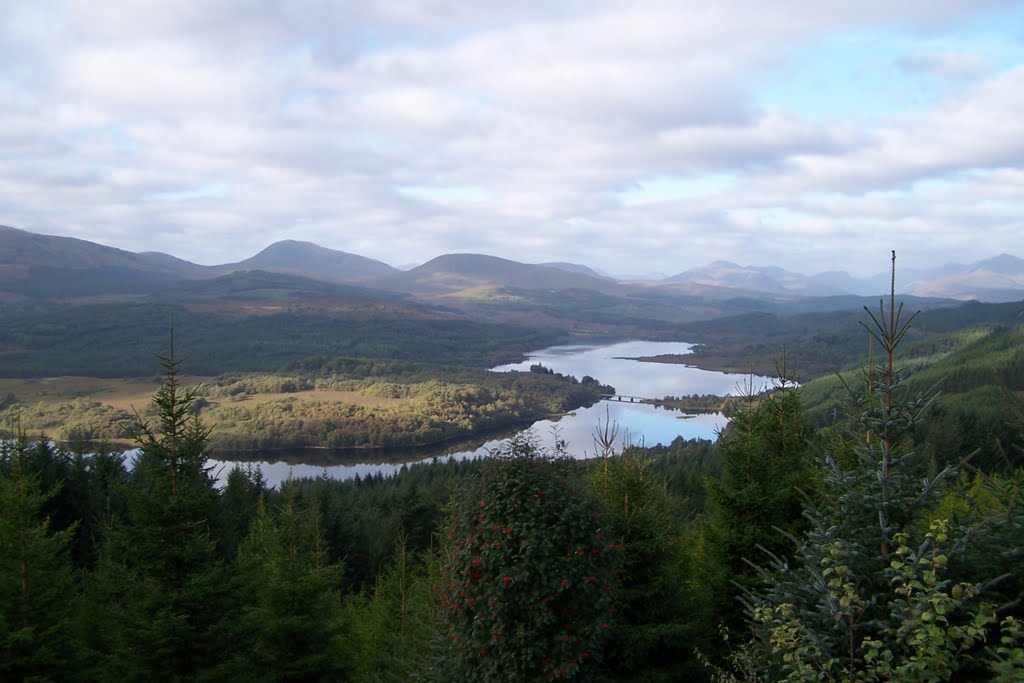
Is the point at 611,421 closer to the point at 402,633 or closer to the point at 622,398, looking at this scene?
the point at 622,398

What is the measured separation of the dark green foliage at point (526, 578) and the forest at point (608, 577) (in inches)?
1.1

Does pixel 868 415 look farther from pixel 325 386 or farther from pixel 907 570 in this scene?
pixel 325 386

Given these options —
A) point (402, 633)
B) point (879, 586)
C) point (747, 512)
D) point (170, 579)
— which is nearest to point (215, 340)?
point (402, 633)

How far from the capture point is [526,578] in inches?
306

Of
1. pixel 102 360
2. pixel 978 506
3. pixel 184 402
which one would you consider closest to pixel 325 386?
pixel 102 360

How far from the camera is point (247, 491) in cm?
3456

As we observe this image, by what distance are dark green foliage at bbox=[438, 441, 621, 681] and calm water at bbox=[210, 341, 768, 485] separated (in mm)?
21706

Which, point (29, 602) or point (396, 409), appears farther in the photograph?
point (396, 409)

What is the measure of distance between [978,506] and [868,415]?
128 cm

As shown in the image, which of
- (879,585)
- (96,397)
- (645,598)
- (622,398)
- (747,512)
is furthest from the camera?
(622,398)

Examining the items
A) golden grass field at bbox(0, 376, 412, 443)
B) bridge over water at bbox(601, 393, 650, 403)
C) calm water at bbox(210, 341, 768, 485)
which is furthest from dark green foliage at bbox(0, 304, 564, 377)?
bridge over water at bbox(601, 393, 650, 403)

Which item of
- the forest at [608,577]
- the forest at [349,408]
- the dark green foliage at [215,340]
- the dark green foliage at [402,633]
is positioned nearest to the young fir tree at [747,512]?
the forest at [608,577]

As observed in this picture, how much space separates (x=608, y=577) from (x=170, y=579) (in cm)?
689

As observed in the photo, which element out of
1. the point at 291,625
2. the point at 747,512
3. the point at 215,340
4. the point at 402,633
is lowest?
the point at 402,633
